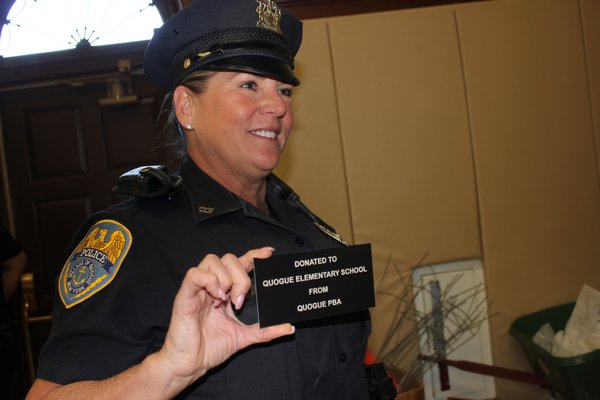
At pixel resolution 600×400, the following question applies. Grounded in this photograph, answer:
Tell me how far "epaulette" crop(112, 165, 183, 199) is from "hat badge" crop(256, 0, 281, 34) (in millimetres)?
385

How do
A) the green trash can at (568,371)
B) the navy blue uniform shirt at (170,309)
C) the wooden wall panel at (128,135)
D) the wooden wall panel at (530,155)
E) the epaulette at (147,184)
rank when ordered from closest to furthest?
the navy blue uniform shirt at (170,309) → the epaulette at (147,184) → the green trash can at (568,371) → the wooden wall panel at (530,155) → the wooden wall panel at (128,135)

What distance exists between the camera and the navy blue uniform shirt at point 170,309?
909 millimetres

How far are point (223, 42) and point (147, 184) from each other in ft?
1.08

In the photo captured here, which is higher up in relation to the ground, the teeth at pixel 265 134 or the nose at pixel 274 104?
the nose at pixel 274 104

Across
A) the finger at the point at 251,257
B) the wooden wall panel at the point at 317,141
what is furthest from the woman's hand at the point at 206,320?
the wooden wall panel at the point at 317,141

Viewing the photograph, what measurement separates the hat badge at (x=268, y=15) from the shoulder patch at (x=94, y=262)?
534 mm

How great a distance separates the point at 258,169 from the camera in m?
1.22

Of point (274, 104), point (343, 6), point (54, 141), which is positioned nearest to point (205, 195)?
point (274, 104)

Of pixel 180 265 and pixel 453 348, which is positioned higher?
pixel 180 265

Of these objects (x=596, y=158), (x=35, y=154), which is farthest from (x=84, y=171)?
(x=596, y=158)

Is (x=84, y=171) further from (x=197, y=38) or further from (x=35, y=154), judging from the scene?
(x=197, y=38)

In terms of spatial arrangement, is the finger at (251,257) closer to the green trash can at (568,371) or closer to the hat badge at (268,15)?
the hat badge at (268,15)

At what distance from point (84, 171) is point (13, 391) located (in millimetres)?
1154

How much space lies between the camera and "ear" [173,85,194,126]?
4.08ft
